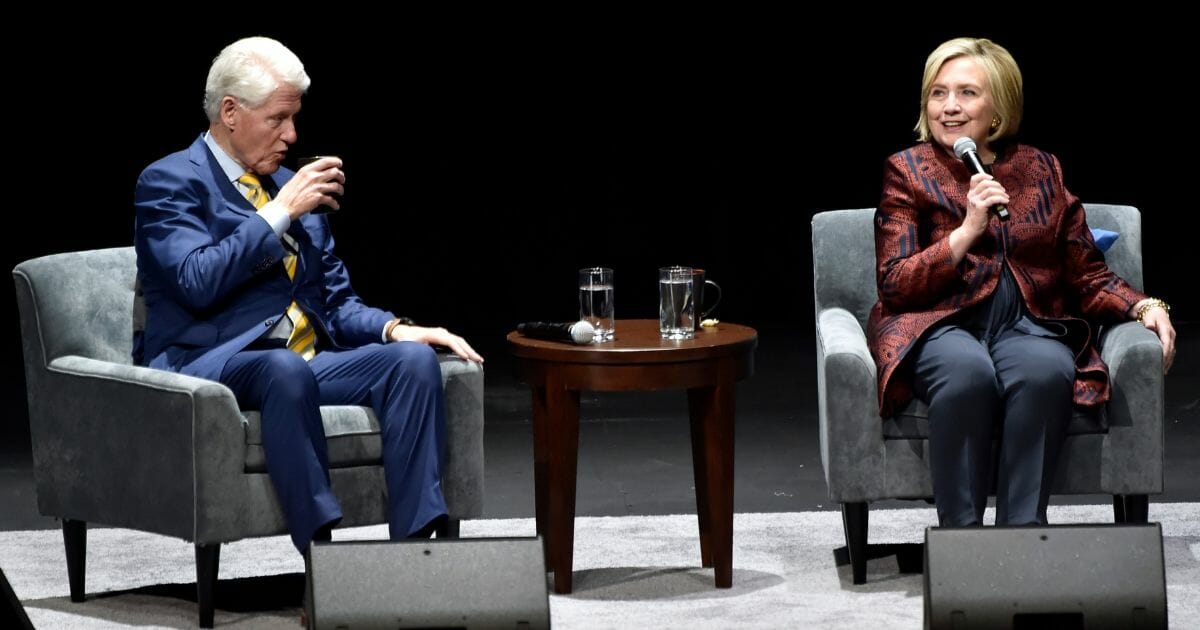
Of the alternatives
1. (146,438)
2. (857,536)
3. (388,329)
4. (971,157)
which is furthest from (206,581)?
(971,157)

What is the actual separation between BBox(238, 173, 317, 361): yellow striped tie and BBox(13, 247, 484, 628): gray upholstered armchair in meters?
0.26

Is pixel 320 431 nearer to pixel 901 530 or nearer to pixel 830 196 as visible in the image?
pixel 901 530

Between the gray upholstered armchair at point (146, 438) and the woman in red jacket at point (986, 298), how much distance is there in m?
0.96

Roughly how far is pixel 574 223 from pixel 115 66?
215 cm

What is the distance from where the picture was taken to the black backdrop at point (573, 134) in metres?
7.67

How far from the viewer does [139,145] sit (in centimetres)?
766

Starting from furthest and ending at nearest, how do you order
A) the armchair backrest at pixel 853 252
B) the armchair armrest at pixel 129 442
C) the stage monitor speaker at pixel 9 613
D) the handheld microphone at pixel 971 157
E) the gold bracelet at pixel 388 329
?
the armchair backrest at pixel 853 252, the gold bracelet at pixel 388 329, the handheld microphone at pixel 971 157, the armchair armrest at pixel 129 442, the stage monitor speaker at pixel 9 613

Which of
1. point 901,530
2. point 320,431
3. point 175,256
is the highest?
point 175,256

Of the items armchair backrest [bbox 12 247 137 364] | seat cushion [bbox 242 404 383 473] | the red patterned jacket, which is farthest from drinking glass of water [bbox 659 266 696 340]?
armchair backrest [bbox 12 247 137 364]

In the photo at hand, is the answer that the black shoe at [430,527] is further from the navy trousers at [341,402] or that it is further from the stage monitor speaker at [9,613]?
the stage monitor speaker at [9,613]

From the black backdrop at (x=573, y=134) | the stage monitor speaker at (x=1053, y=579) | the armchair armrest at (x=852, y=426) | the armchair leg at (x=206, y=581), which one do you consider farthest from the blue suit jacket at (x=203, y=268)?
the black backdrop at (x=573, y=134)

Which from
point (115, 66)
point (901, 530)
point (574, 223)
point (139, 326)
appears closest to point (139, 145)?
point (115, 66)

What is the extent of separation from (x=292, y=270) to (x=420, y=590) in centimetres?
142

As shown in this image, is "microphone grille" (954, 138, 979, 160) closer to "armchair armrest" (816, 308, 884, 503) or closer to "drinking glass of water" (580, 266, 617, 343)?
"armchair armrest" (816, 308, 884, 503)
